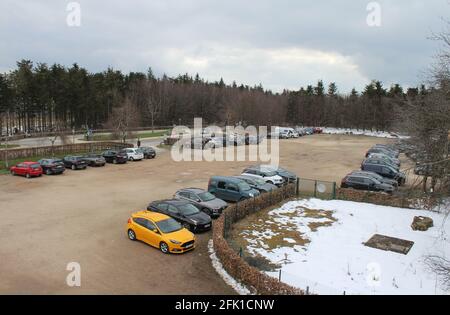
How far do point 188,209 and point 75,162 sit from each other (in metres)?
19.9

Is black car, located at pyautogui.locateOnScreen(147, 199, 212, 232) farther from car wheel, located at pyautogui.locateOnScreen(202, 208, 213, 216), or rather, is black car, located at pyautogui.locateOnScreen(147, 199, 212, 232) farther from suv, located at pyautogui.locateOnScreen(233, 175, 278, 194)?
suv, located at pyautogui.locateOnScreen(233, 175, 278, 194)

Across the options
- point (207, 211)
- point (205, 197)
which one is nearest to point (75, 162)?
point (205, 197)

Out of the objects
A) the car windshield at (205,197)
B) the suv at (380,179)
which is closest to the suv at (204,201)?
the car windshield at (205,197)

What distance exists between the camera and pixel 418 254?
49.3 ft

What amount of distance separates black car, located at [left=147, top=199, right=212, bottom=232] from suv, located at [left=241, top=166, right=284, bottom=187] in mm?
9399

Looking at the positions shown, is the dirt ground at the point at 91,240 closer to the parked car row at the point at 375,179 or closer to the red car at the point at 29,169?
the red car at the point at 29,169

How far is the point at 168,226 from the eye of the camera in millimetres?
15336

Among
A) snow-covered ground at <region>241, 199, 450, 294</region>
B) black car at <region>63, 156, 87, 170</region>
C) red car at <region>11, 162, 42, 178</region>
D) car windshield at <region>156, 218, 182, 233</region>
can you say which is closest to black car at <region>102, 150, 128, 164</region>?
black car at <region>63, 156, 87, 170</region>

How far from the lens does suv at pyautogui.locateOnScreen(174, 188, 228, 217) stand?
1908 centimetres

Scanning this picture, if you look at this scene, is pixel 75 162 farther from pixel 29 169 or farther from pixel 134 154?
pixel 134 154

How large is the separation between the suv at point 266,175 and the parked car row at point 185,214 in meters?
1.79

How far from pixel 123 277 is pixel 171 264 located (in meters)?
1.95
